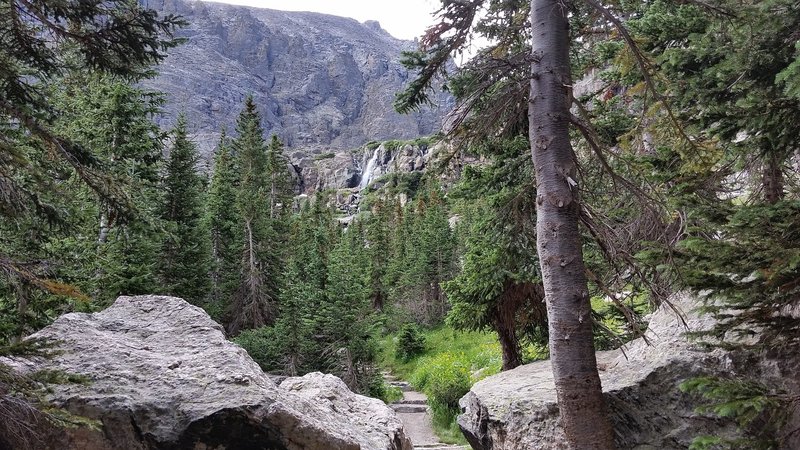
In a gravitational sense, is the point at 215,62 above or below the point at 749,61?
above

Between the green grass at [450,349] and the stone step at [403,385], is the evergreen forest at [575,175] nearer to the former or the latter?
the green grass at [450,349]

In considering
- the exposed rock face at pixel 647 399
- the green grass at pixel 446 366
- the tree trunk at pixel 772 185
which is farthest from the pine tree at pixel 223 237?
the tree trunk at pixel 772 185

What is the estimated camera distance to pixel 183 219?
72.7 feet

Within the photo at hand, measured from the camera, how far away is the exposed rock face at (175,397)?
18.1 feet

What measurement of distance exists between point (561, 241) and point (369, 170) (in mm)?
116401

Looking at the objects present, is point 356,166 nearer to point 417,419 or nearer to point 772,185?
point 417,419

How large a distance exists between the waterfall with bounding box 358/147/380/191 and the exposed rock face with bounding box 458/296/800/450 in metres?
109

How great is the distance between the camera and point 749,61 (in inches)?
207

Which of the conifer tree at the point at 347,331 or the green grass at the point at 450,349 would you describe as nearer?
the conifer tree at the point at 347,331

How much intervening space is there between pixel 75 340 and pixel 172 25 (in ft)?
13.4

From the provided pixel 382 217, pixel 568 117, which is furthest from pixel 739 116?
pixel 382 217

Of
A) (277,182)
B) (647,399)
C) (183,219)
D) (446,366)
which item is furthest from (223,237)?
(647,399)

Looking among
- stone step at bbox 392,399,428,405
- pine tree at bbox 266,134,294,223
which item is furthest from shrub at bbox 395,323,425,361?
pine tree at bbox 266,134,294,223

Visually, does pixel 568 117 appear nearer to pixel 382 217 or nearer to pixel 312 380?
pixel 312 380
